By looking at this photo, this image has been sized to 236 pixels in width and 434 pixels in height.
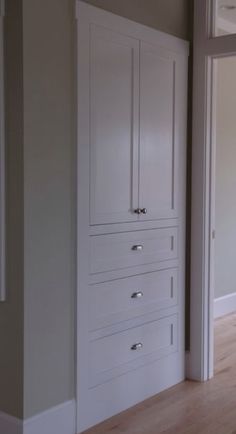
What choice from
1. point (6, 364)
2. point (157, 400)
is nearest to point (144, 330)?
point (157, 400)

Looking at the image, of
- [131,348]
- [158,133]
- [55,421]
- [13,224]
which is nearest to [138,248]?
[131,348]

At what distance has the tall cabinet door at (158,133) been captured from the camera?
3.14 m

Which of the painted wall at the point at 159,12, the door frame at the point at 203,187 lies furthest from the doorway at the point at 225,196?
the painted wall at the point at 159,12

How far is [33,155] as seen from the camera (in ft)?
8.21

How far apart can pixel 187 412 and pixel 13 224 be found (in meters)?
1.42

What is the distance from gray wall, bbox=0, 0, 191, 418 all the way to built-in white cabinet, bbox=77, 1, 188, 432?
0.23 ft

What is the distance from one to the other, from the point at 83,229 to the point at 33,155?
1.53ft

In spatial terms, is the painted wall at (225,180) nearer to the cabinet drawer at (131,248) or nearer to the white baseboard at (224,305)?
the white baseboard at (224,305)

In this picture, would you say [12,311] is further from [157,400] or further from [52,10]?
[52,10]

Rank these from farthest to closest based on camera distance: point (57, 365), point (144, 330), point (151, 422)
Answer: point (144, 330) → point (151, 422) → point (57, 365)

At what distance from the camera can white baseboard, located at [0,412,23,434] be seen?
8.31 feet

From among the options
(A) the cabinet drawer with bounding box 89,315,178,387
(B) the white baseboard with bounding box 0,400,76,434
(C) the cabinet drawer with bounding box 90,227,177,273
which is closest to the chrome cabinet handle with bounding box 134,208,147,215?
(C) the cabinet drawer with bounding box 90,227,177,273

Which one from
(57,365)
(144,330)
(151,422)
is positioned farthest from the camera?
(144,330)

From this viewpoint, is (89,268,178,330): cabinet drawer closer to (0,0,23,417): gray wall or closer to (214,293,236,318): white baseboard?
(0,0,23,417): gray wall
